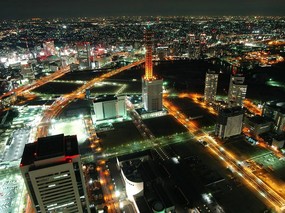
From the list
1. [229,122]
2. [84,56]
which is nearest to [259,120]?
[229,122]

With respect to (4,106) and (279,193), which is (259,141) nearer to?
(279,193)

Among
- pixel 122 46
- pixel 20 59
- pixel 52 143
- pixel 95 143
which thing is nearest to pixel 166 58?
pixel 122 46

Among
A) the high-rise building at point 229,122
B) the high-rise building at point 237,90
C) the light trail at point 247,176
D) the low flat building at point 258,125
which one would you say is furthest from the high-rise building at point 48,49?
the low flat building at point 258,125

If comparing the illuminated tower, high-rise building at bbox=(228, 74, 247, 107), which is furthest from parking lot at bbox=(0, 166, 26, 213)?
high-rise building at bbox=(228, 74, 247, 107)

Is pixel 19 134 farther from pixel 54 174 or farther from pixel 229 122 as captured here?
pixel 229 122

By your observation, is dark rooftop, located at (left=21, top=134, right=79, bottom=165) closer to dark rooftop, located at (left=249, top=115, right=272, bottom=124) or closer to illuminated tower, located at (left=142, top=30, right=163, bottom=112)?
Result: illuminated tower, located at (left=142, top=30, right=163, bottom=112)
